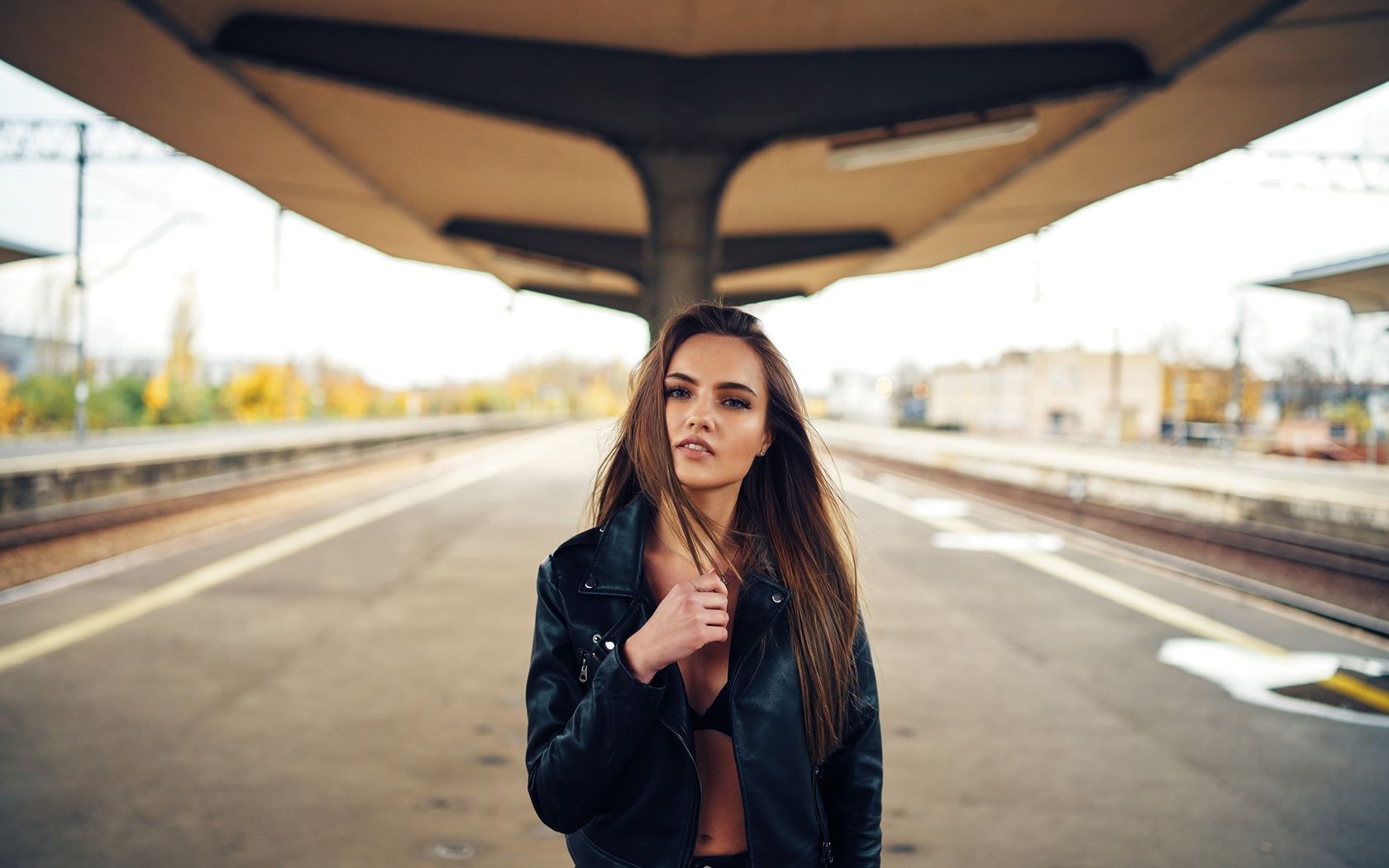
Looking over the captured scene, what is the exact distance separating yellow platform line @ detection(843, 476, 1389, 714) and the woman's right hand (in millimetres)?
6104

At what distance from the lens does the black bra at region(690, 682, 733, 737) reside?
163 cm

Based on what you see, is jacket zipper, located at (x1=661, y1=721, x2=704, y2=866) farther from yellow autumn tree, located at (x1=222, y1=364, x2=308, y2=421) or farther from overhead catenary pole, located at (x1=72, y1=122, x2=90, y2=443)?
yellow autumn tree, located at (x1=222, y1=364, x2=308, y2=421)

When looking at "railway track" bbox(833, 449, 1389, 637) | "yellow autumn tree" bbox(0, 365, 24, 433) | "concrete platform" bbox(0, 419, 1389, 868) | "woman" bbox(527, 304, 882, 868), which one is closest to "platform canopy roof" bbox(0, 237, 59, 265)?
"concrete platform" bbox(0, 419, 1389, 868)

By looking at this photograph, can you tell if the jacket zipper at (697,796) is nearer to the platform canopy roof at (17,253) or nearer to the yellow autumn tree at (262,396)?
the platform canopy roof at (17,253)

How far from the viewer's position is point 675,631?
1394 mm

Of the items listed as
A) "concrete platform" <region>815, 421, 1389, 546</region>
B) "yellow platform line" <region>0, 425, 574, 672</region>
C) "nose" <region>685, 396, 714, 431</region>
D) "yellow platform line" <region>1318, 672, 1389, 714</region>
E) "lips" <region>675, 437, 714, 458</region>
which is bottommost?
"yellow platform line" <region>0, 425, 574, 672</region>

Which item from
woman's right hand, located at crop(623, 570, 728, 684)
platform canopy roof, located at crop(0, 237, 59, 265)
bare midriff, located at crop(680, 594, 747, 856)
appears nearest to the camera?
woman's right hand, located at crop(623, 570, 728, 684)

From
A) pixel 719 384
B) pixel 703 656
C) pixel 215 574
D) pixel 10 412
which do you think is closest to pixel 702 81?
pixel 719 384

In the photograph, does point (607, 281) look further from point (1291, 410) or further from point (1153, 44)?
point (1291, 410)

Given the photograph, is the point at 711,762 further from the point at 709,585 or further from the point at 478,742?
the point at 478,742

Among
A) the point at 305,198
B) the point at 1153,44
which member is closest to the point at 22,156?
the point at 305,198

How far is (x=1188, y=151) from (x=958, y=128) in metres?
3.11

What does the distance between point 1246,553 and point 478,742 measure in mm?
12202

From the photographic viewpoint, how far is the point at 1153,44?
6262 mm
